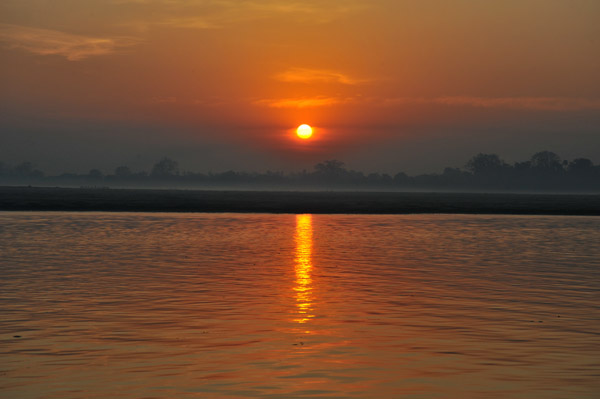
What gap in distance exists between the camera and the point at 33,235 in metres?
51.6

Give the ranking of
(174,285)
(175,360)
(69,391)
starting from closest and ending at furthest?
(69,391)
(175,360)
(174,285)

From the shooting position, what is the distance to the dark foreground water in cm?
1317

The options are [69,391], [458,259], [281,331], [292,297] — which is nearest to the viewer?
[69,391]

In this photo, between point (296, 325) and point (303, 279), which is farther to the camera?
point (303, 279)

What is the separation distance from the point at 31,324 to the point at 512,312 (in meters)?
12.8

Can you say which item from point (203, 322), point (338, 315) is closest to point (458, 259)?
point (338, 315)

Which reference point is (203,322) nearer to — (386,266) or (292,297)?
(292,297)

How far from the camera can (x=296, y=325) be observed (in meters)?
18.8

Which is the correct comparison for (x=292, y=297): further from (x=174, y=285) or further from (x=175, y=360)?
(x=175, y=360)

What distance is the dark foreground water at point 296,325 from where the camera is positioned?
13172 mm

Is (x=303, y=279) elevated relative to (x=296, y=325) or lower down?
elevated

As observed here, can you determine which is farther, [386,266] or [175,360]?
[386,266]

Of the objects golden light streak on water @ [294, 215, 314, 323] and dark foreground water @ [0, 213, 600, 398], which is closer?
dark foreground water @ [0, 213, 600, 398]

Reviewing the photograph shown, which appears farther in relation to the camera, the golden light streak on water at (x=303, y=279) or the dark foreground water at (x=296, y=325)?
the golden light streak on water at (x=303, y=279)
